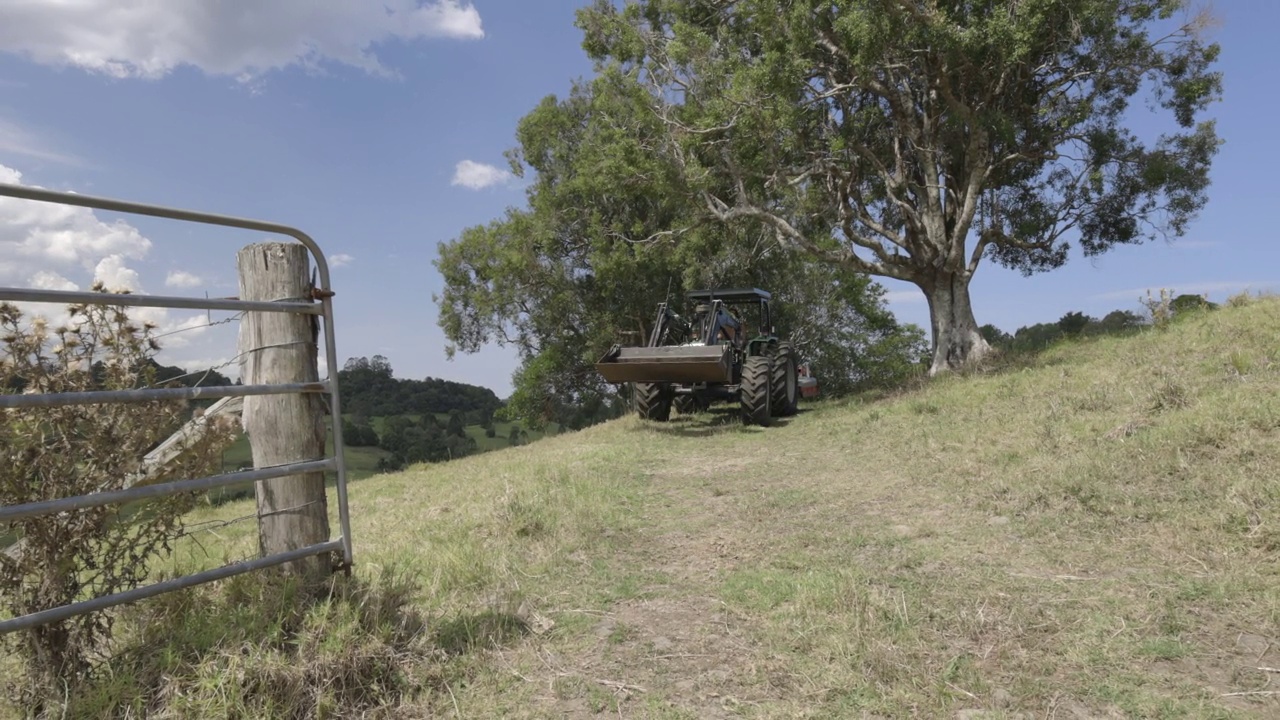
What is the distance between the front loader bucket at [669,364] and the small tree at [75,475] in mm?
8063

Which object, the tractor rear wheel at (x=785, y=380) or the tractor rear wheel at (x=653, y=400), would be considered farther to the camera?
the tractor rear wheel at (x=653, y=400)

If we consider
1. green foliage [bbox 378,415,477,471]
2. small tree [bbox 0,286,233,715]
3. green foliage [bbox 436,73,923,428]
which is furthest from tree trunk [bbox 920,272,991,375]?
small tree [bbox 0,286,233,715]

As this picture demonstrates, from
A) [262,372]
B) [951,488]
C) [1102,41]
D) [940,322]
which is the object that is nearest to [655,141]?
[940,322]

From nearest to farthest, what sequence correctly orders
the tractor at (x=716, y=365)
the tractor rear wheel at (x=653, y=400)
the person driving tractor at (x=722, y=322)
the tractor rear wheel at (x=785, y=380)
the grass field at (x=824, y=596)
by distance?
1. the grass field at (x=824, y=596)
2. the tractor at (x=716, y=365)
3. the tractor rear wheel at (x=785, y=380)
4. the person driving tractor at (x=722, y=322)
5. the tractor rear wheel at (x=653, y=400)

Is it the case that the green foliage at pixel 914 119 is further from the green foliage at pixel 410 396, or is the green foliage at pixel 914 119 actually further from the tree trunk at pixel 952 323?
the green foliage at pixel 410 396

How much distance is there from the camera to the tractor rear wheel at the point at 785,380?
12523mm

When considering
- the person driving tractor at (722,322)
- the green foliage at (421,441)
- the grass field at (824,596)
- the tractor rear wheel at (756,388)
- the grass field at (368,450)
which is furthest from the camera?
the green foliage at (421,441)

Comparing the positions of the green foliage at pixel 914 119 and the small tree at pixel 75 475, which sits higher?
the green foliage at pixel 914 119

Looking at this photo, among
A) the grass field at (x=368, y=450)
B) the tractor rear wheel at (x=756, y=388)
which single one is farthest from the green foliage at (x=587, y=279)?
the tractor rear wheel at (x=756, y=388)

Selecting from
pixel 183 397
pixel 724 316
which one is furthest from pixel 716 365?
pixel 183 397

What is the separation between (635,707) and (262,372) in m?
2.21

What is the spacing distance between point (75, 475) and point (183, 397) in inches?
19.5

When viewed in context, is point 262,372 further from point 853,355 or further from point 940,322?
point 853,355

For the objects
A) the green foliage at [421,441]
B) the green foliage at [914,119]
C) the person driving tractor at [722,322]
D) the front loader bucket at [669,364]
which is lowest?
the green foliage at [421,441]
